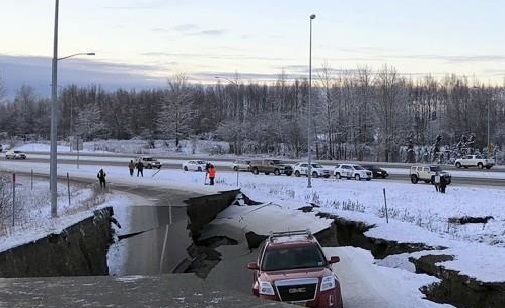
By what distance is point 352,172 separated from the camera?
55281 millimetres

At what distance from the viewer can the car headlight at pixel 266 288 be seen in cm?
1191

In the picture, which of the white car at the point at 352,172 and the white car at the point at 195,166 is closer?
the white car at the point at 352,172

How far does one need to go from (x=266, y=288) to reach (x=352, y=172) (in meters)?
44.2

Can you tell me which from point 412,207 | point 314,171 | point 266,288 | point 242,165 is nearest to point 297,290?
point 266,288

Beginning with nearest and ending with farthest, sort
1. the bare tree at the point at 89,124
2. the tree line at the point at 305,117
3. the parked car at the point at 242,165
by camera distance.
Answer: the parked car at the point at 242,165
the tree line at the point at 305,117
the bare tree at the point at 89,124

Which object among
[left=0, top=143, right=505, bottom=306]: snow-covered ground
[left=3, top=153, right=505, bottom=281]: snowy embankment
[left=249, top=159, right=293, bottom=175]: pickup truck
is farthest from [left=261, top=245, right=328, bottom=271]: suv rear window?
[left=249, top=159, right=293, bottom=175]: pickup truck

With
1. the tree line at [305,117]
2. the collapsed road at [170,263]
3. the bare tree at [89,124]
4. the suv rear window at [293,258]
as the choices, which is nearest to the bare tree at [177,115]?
the tree line at [305,117]

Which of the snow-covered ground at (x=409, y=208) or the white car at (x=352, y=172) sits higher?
the white car at (x=352, y=172)

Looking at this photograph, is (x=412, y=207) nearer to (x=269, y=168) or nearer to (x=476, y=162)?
(x=269, y=168)

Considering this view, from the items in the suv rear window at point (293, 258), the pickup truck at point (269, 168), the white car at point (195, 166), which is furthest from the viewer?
the white car at point (195, 166)

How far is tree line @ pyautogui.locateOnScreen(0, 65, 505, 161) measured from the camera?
100 meters

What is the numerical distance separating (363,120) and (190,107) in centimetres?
3842

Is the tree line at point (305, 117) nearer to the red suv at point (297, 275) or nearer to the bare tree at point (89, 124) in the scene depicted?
the bare tree at point (89, 124)

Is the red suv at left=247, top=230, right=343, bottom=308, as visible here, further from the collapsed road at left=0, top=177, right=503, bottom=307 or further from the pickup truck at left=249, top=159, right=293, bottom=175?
the pickup truck at left=249, top=159, right=293, bottom=175
